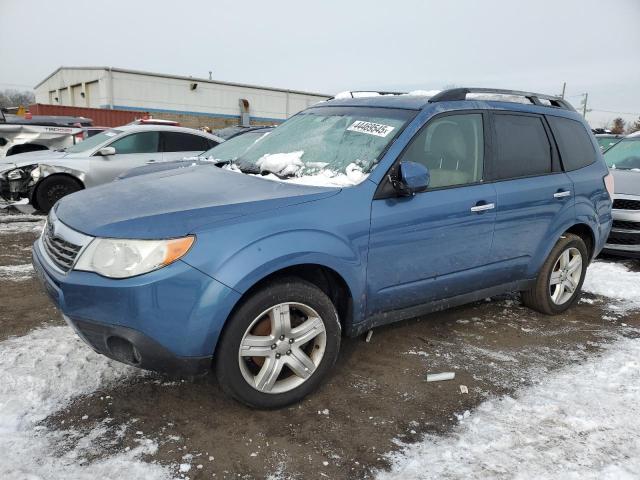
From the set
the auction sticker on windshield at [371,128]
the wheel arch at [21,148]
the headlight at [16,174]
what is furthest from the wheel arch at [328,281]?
the wheel arch at [21,148]

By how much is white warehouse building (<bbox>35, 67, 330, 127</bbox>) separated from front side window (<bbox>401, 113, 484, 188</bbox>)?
31209mm

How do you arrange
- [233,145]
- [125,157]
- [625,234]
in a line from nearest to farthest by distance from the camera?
[625,234]
[233,145]
[125,157]

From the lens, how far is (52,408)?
2721 mm

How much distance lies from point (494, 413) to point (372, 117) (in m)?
2.03

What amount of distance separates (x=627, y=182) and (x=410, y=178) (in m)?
5.07

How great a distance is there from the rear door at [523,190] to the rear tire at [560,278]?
0.25 meters

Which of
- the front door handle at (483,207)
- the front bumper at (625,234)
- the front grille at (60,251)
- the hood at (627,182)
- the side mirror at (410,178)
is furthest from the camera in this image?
the hood at (627,182)

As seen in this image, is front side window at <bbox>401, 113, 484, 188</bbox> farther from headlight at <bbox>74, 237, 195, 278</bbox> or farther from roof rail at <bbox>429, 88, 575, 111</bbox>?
headlight at <bbox>74, 237, 195, 278</bbox>

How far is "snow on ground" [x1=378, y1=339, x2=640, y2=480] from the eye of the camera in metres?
2.39

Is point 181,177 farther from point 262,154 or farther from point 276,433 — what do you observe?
point 276,433

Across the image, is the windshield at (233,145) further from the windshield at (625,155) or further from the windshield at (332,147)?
the windshield at (625,155)

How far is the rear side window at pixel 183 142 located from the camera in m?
8.40

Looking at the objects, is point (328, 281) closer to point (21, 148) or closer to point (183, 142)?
point (183, 142)

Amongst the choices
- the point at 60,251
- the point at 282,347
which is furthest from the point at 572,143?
the point at 60,251
